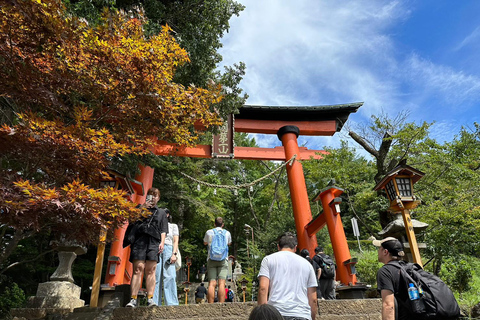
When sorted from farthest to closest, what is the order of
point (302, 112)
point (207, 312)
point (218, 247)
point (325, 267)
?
point (302, 112) → point (325, 267) → point (218, 247) → point (207, 312)

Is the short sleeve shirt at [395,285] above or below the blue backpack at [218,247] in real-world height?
below

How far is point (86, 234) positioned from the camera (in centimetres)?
424

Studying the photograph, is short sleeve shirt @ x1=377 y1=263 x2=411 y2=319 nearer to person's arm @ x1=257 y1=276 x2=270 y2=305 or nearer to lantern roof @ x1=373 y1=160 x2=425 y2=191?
person's arm @ x1=257 y1=276 x2=270 y2=305

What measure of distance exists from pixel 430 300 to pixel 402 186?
462cm

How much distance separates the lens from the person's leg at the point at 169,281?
15.7 ft

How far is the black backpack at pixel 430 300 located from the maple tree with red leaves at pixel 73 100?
2.99 m

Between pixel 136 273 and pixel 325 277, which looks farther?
pixel 325 277

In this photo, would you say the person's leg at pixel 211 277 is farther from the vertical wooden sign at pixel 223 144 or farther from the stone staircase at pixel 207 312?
the vertical wooden sign at pixel 223 144

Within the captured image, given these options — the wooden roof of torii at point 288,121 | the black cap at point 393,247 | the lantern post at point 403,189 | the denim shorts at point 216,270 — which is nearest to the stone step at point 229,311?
the denim shorts at point 216,270

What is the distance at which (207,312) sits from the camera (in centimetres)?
427

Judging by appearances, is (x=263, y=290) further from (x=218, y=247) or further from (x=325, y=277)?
(x=325, y=277)

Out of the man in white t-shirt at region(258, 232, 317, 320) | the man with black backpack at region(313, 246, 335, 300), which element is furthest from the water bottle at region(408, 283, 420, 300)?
the man with black backpack at region(313, 246, 335, 300)

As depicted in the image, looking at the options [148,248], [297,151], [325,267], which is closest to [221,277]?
[148,248]

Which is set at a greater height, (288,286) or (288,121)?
(288,121)
